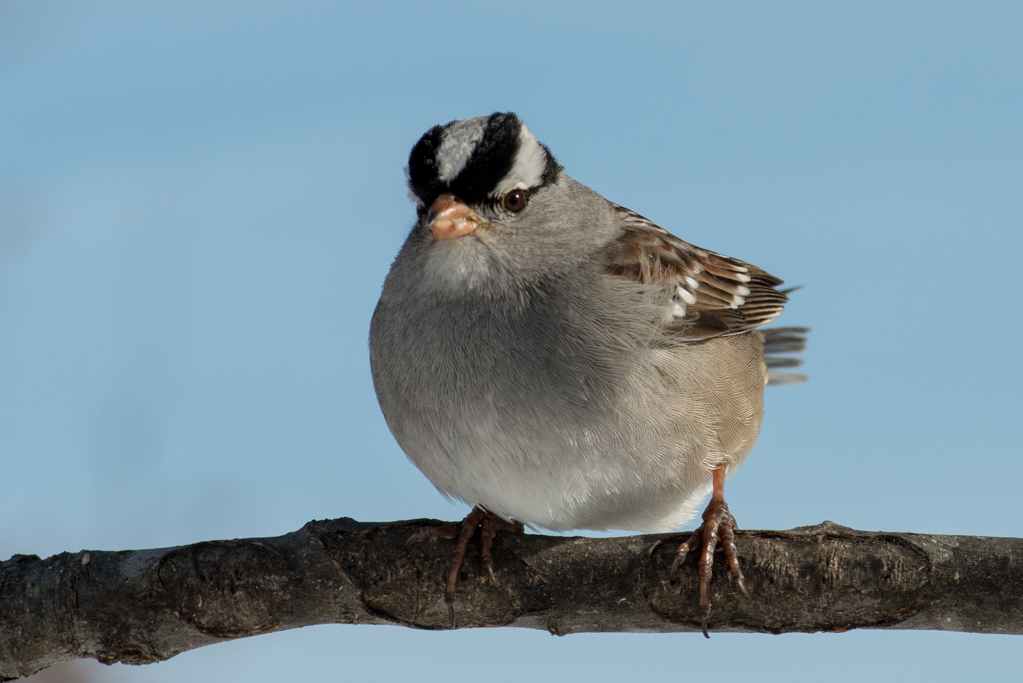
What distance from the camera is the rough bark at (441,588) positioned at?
2.69m

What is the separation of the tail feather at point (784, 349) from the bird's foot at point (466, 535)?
193 cm

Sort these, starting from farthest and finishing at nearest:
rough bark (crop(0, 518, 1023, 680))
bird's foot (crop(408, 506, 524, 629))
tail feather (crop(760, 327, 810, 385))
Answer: tail feather (crop(760, 327, 810, 385)) → bird's foot (crop(408, 506, 524, 629)) → rough bark (crop(0, 518, 1023, 680))

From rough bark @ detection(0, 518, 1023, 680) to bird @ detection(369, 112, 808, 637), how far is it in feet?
0.29

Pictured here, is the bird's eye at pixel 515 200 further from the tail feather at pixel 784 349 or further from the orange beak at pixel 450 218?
the tail feather at pixel 784 349

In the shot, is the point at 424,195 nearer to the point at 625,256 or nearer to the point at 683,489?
the point at 625,256

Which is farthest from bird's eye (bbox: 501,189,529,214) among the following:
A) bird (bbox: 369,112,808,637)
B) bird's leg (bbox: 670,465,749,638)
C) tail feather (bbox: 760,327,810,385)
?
tail feather (bbox: 760,327,810,385)

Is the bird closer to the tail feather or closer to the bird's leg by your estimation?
the bird's leg

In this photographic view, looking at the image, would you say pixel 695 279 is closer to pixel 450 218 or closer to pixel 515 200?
pixel 515 200

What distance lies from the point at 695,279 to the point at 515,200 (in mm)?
797

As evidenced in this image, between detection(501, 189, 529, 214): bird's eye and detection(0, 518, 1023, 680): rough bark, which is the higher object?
detection(501, 189, 529, 214): bird's eye

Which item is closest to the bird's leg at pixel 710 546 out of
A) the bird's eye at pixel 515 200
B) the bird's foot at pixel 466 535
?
the bird's foot at pixel 466 535

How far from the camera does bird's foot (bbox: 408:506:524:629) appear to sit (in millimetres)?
2848

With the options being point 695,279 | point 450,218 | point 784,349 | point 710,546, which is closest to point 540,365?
point 450,218

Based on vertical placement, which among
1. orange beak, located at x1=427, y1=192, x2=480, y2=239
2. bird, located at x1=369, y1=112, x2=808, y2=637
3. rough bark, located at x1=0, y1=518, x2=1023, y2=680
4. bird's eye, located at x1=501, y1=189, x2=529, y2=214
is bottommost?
rough bark, located at x1=0, y1=518, x2=1023, y2=680
